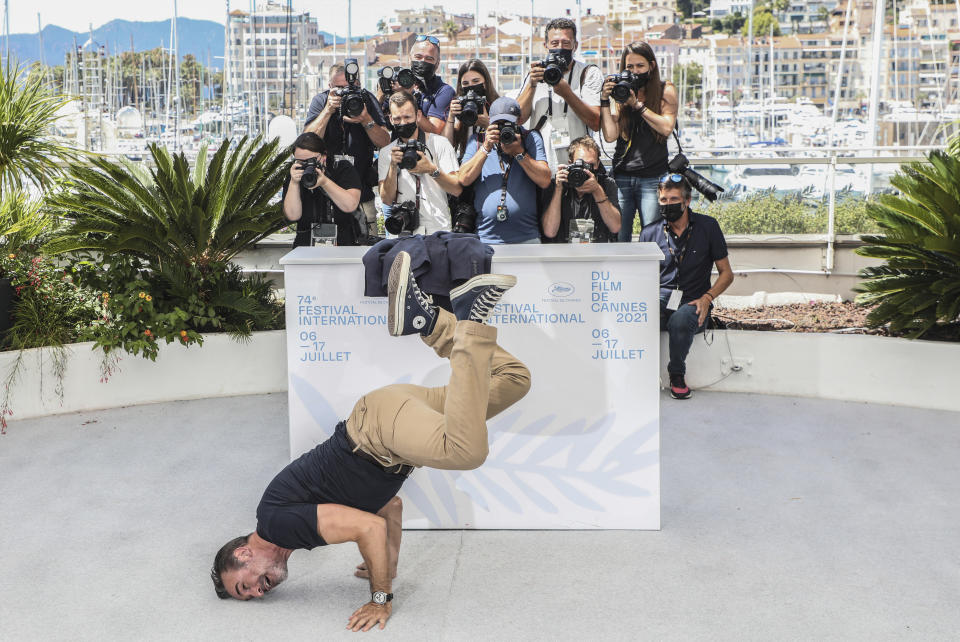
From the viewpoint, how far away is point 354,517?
10.9ft

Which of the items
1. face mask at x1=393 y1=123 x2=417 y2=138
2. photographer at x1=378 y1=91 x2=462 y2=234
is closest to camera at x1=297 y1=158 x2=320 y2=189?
photographer at x1=378 y1=91 x2=462 y2=234

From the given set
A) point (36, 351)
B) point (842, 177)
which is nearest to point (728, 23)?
point (842, 177)

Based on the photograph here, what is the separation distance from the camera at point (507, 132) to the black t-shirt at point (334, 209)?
0.98 metres

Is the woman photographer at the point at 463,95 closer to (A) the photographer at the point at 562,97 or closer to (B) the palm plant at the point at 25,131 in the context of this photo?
(A) the photographer at the point at 562,97

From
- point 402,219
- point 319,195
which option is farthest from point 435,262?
point 319,195

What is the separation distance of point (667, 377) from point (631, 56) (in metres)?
1.94

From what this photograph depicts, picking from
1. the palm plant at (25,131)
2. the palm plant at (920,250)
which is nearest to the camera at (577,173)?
the palm plant at (920,250)

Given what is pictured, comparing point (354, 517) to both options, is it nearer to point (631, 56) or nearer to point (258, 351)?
point (258, 351)

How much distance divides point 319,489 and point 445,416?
0.54 m

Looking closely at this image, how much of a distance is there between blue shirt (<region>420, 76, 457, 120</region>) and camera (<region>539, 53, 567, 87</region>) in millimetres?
673

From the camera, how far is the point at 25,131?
6.33 metres

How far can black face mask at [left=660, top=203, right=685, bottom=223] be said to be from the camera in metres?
5.66

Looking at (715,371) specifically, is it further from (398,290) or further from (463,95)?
(398,290)

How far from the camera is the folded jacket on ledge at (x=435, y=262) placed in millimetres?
3791
